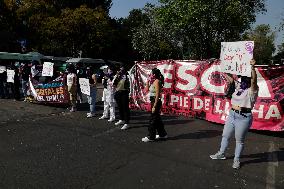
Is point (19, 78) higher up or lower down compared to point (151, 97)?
higher up

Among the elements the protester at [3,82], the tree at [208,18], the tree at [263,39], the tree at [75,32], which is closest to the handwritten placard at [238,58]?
the protester at [3,82]

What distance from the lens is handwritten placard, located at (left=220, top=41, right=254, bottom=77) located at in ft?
22.6

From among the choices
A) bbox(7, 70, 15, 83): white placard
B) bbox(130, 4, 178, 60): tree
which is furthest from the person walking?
bbox(130, 4, 178, 60): tree

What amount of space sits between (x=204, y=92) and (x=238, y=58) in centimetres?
523

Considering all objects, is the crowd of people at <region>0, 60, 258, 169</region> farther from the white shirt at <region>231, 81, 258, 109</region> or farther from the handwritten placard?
the handwritten placard

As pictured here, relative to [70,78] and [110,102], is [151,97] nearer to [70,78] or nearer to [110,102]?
[110,102]

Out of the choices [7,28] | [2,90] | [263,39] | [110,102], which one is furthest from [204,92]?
Result: [263,39]

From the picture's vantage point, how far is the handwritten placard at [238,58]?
6893 millimetres

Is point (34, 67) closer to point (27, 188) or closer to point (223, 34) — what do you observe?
point (27, 188)

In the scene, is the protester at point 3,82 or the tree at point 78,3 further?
the tree at point 78,3

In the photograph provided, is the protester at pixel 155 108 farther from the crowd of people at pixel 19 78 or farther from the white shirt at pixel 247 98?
the crowd of people at pixel 19 78

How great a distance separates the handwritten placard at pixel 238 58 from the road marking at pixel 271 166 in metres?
1.77

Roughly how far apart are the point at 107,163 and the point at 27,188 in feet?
5.83

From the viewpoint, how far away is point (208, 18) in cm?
3722
